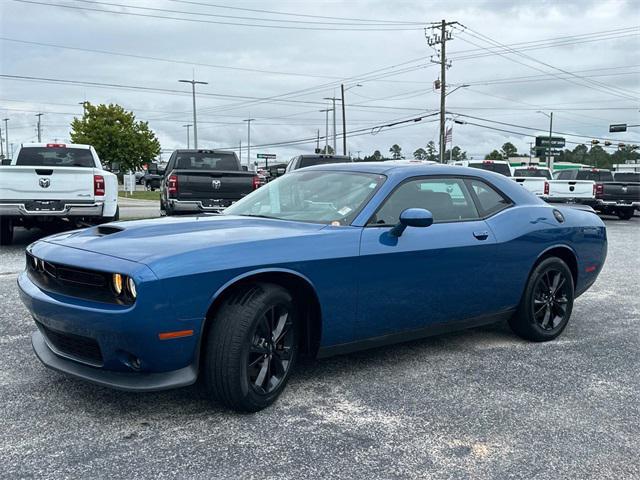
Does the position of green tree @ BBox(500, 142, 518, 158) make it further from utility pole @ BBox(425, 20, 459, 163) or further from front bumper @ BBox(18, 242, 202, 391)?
front bumper @ BBox(18, 242, 202, 391)

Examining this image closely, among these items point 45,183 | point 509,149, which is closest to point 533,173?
point 45,183

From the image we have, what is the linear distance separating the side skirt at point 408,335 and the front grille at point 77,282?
1.32 m

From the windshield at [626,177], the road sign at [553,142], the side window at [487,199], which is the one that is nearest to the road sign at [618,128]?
the road sign at [553,142]

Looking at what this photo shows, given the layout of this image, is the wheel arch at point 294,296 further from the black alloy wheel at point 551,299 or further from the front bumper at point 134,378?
the black alloy wheel at point 551,299

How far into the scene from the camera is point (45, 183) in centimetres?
929

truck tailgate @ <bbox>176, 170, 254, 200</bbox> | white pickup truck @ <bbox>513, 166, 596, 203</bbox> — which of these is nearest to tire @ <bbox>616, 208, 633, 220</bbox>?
white pickup truck @ <bbox>513, 166, 596, 203</bbox>

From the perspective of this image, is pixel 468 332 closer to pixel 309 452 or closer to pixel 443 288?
pixel 443 288

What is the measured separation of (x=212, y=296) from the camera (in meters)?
3.20

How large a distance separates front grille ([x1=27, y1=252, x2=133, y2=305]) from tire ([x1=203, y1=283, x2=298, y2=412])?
545mm

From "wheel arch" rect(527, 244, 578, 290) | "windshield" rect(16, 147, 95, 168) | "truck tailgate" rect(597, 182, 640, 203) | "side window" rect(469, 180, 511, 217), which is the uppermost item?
"windshield" rect(16, 147, 95, 168)

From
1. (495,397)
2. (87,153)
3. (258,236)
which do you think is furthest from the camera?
(87,153)

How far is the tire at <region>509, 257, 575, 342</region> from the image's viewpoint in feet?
16.3

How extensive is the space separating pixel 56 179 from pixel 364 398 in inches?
288

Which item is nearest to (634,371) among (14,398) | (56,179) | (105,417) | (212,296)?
(212,296)
